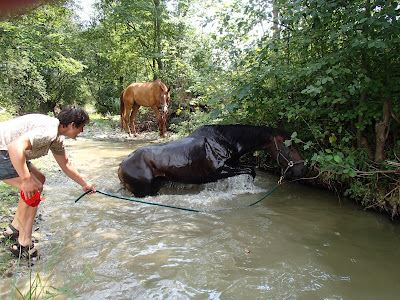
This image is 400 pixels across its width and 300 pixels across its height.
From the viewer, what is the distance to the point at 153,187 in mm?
5324

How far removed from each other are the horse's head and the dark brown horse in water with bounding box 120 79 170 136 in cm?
714

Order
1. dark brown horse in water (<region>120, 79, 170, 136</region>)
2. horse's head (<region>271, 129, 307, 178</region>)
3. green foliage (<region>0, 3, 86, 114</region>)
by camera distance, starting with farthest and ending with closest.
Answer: green foliage (<region>0, 3, 86, 114</region>) < dark brown horse in water (<region>120, 79, 170, 136</region>) < horse's head (<region>271, 129, 307, 178</region>)

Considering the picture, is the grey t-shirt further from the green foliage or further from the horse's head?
the green foliage

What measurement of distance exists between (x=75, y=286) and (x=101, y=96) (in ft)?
84.8

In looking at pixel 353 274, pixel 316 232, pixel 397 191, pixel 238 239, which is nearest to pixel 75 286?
pixel 238 239

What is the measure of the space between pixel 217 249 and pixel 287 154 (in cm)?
262

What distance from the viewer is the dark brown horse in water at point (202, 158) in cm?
520

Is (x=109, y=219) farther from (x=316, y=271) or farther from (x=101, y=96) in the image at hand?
(x=101, y=96)

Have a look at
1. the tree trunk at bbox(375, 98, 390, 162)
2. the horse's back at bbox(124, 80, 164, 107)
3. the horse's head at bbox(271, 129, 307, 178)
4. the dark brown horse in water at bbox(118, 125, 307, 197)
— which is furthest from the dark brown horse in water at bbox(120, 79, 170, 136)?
the tree trunk at bbox(375, 98, 390, 162)

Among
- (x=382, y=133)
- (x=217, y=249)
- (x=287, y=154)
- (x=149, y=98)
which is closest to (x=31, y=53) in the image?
(x=149, y=98)

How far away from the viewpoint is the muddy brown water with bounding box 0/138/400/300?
2.62 m

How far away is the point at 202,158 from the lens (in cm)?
521

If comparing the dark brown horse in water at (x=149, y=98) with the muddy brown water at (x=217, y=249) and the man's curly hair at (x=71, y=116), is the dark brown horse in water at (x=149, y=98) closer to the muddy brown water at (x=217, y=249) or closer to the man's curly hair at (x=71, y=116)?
the muddy brown water at (x=217, y=249)

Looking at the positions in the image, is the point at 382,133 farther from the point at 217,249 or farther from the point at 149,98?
the point at 149,98
